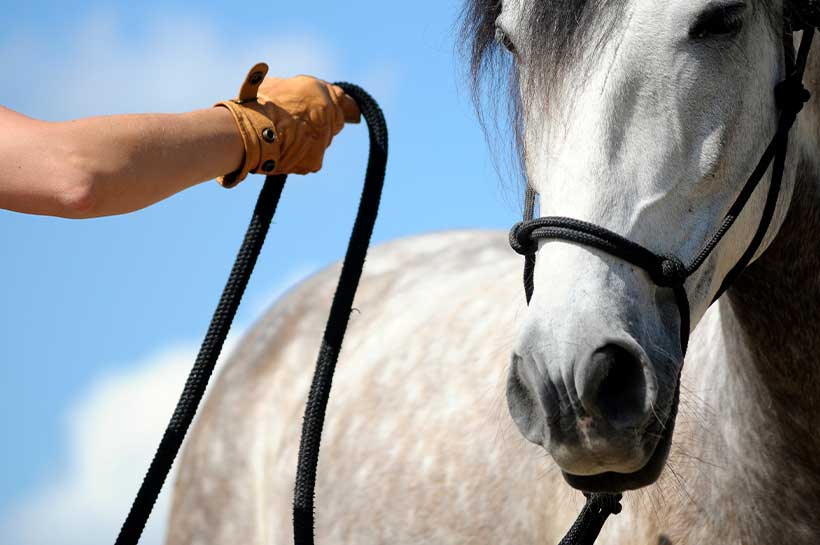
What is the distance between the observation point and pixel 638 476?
173 cm

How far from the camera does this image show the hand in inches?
81.4

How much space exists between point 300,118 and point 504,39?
0.42 metres

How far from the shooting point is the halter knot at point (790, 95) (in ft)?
6.24

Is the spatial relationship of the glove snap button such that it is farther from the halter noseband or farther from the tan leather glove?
the halter noseband

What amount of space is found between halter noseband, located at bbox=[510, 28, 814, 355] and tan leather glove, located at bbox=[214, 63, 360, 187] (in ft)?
1.55

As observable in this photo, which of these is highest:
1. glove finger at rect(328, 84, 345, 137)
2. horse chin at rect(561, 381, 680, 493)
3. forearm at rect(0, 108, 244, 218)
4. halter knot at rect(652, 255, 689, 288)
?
glove finger at rect(328, 84, 345, 137)

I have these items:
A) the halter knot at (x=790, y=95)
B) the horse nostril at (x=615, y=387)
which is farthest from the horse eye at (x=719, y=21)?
the horse nostril at (x=615, y=387)

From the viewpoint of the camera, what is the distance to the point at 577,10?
1.85 metres

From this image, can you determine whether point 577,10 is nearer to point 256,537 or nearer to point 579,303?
point 579,303

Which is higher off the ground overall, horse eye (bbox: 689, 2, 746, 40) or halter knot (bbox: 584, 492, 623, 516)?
horse eye (bbox: 689, 2, 746, 40)

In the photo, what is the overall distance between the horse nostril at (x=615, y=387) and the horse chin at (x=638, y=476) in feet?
0.24

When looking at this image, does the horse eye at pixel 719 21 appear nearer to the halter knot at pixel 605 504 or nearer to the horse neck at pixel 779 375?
the horse neck at pixel 779 375

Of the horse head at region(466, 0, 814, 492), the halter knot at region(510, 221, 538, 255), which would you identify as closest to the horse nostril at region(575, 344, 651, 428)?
the horse head at region(466, 0, 814, 492)

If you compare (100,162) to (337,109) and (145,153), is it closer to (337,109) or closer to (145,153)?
(145,153)
